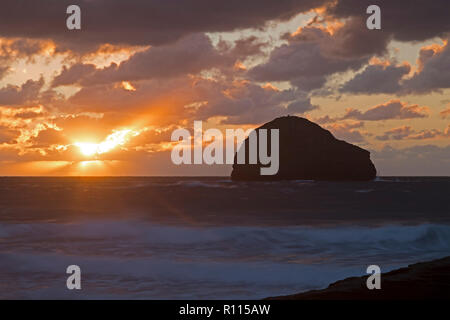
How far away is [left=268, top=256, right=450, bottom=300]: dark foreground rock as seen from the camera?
486 inches

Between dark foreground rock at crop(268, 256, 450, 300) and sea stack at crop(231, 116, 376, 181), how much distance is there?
147475mm

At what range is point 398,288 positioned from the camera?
1311cm

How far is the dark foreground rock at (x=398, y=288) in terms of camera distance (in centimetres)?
1234

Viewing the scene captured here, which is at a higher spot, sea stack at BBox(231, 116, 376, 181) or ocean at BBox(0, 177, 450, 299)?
sea stack at BBox(231, 116, 376, 181)

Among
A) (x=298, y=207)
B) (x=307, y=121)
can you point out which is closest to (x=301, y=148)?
(x=307, y=121)

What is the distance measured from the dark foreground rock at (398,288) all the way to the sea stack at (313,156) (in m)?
147

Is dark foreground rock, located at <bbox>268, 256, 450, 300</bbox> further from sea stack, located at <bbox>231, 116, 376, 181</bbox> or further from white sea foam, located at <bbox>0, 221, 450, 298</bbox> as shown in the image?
sea stack, located at <bbox>231, 116, 376, 181</bbox>

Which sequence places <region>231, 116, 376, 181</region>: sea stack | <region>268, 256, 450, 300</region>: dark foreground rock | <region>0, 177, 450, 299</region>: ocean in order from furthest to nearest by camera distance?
<region>231, 116, 376, 181</region>: sea stack
<region>0, 177, 450, 299</region>: ocean
<region>268, 256, 450, 300</region>: dark foreground rock

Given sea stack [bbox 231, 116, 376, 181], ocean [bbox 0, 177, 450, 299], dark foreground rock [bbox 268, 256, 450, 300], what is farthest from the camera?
sea stack [bbox 231, 116, 376, 181]

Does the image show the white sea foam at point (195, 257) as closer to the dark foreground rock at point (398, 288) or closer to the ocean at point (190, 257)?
the ocean at point (190, 257)

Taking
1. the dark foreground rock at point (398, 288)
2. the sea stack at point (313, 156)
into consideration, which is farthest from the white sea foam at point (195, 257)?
the sea stack at point (313, 156)

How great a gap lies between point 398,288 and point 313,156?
152134mm

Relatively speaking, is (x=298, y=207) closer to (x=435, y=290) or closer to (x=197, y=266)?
(x=197, y=266)

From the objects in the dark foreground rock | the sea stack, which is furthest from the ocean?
the sea stack
